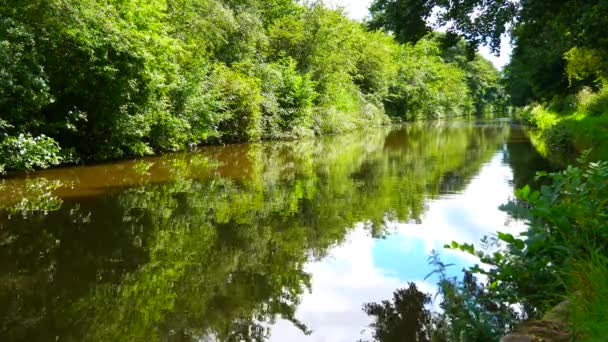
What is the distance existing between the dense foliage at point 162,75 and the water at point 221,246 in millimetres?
1942

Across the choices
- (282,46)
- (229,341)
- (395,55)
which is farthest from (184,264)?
(395,55)

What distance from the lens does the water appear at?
15.3 ft

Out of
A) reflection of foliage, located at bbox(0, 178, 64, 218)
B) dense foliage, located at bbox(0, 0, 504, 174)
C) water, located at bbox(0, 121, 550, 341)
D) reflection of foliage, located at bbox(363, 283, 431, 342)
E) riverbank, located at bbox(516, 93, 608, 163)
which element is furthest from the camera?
riverbank, located at bbox(516, 93, 608, 163)

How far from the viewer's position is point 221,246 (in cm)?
697

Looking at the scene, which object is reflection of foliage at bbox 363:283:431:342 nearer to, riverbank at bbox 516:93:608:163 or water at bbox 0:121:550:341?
water at bbox 0:121:550:341

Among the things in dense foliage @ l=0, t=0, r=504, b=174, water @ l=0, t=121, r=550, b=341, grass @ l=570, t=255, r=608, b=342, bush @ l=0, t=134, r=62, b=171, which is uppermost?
dense foliage @ l=0, t=0, r=504, b=174

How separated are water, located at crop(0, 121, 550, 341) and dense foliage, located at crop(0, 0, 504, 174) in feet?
6.37

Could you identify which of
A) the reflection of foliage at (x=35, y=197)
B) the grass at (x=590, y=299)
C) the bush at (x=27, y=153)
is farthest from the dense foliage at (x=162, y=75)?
the grass at (x=590, y=299)

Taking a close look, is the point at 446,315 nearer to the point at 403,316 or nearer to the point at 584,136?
the point at 403,316

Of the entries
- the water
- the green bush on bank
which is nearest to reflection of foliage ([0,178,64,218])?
the water

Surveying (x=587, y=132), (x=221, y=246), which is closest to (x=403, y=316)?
(x=221, y=246)

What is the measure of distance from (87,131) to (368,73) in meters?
35.2

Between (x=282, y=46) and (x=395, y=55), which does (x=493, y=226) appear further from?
(x=395, y=55)

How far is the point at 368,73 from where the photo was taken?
159ft
